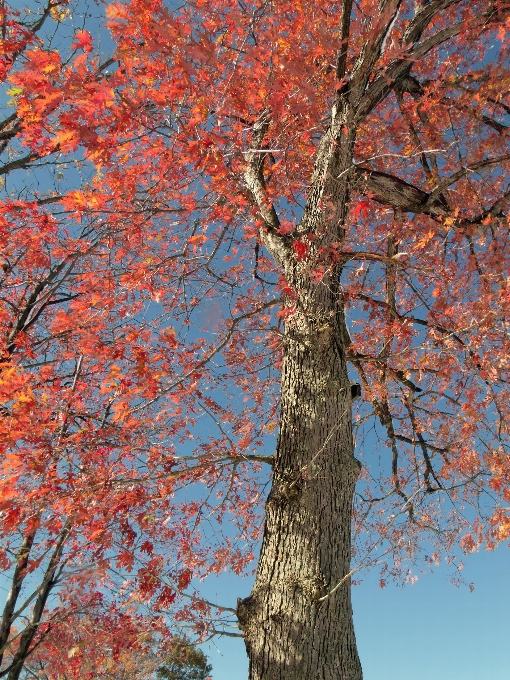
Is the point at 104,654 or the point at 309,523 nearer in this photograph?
the point at 309,523

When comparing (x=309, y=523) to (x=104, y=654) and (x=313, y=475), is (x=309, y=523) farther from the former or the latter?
(x=104, y=654)

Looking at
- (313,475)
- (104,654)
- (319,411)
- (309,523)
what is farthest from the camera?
(104,654)

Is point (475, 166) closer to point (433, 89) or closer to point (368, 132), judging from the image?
point (433, 89)

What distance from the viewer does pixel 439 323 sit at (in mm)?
5918

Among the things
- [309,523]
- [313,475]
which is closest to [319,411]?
[313,475]

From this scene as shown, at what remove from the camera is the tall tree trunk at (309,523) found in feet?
9.75

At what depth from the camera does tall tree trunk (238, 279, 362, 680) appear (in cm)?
297

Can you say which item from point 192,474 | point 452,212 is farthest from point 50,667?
point 452,212

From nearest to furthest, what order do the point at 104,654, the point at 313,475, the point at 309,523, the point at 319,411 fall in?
the point at 309,523 < the point at 313,475 < the point at 319,411 < the point at 104,654

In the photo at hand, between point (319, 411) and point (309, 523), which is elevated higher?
point (319, 411)

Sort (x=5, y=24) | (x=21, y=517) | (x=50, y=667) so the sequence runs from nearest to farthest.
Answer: (x=21, y=517) < (x=5, y=24) < (x=50, y=667)

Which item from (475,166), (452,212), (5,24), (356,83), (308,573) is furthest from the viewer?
(5,24)

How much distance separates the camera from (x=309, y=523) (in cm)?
334

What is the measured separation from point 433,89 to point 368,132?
97cm
